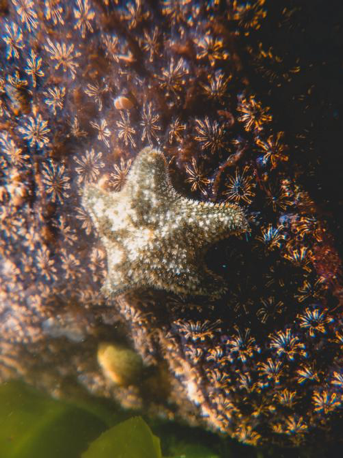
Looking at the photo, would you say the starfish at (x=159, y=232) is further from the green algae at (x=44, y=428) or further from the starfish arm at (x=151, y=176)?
the green algae at (x=44, y=428)

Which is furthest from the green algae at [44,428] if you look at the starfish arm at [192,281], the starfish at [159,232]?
the starfish arm at [192,281]

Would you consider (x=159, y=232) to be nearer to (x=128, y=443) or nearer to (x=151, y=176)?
(x=151, y=176)

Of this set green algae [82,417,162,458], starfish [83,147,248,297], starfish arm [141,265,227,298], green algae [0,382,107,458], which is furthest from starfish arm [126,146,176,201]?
green algae [0,382,107,458]

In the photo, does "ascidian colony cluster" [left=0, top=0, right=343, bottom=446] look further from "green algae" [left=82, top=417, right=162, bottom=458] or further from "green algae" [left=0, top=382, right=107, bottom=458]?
"green algae" [left=0, top=382, right=107, bottom=458]

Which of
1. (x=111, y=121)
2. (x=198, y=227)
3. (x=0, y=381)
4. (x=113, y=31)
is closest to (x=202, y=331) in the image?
(x=198, y=227)

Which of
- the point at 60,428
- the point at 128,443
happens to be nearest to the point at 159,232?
the point at 128,443

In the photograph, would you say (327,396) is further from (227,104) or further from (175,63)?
(175,63)

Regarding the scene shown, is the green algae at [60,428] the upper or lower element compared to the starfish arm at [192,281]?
lower
